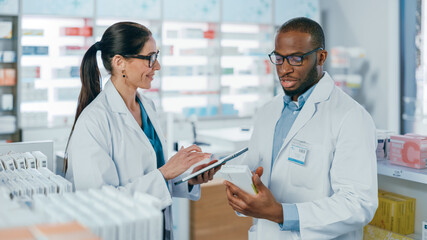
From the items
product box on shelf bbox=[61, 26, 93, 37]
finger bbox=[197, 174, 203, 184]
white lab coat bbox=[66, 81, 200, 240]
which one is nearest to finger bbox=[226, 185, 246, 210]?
white lab coat bbox=[66, 81, 200, 240]

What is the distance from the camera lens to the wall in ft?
20.6

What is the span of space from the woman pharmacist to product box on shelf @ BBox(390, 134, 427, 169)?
0.83 metres

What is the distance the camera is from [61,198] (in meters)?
1.13

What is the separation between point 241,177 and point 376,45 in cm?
546

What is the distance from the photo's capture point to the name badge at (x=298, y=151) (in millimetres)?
1707

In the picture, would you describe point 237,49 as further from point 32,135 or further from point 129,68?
point 129,68

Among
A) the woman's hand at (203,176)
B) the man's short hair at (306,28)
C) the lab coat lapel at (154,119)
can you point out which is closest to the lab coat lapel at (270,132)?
the woman's hand at (203,176)

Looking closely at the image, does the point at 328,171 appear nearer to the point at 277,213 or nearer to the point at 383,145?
the point at 277,213

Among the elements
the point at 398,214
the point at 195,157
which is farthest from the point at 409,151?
the point at 195,157

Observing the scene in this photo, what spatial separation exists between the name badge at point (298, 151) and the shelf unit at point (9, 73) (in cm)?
437

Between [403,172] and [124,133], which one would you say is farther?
[403,172]

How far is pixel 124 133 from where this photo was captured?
6.00 feet

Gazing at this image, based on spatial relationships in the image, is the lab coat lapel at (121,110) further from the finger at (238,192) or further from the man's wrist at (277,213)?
the man's wrist at (277,213)

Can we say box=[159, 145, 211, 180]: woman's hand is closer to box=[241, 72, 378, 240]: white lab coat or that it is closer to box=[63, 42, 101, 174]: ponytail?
box=[241, 72, 378, 240]: white lab coat
